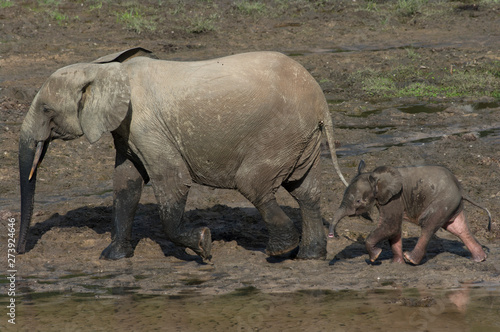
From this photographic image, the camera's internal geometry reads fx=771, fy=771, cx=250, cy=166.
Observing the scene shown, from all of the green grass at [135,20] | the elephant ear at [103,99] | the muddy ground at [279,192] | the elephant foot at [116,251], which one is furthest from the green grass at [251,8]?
the elephant ear at [103,99]

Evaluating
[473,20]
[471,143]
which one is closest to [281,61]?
[471,143]

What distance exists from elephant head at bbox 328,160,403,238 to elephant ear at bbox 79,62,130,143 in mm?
2065

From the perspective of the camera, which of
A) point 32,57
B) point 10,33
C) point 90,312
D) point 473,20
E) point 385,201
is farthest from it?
point 473,20

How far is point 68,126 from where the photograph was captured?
6.86 metres

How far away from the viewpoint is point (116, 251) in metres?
7.33

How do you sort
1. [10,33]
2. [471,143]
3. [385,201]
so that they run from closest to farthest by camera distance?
[385,201] < [471,143] < [10,33]

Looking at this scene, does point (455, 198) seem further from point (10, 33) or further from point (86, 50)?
point (10, 33)

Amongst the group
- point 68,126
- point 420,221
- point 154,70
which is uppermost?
point 154,70

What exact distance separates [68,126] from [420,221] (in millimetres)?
3253

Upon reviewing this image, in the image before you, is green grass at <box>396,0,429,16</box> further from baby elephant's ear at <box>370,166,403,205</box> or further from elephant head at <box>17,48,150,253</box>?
elephant head at <box>17,48,150,253</box>

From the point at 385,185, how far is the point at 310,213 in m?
0.91

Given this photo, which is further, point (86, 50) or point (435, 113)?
point (86, 50)

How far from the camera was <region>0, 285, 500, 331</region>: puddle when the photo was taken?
5.45 meters

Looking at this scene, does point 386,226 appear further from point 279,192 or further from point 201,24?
point 201,24
